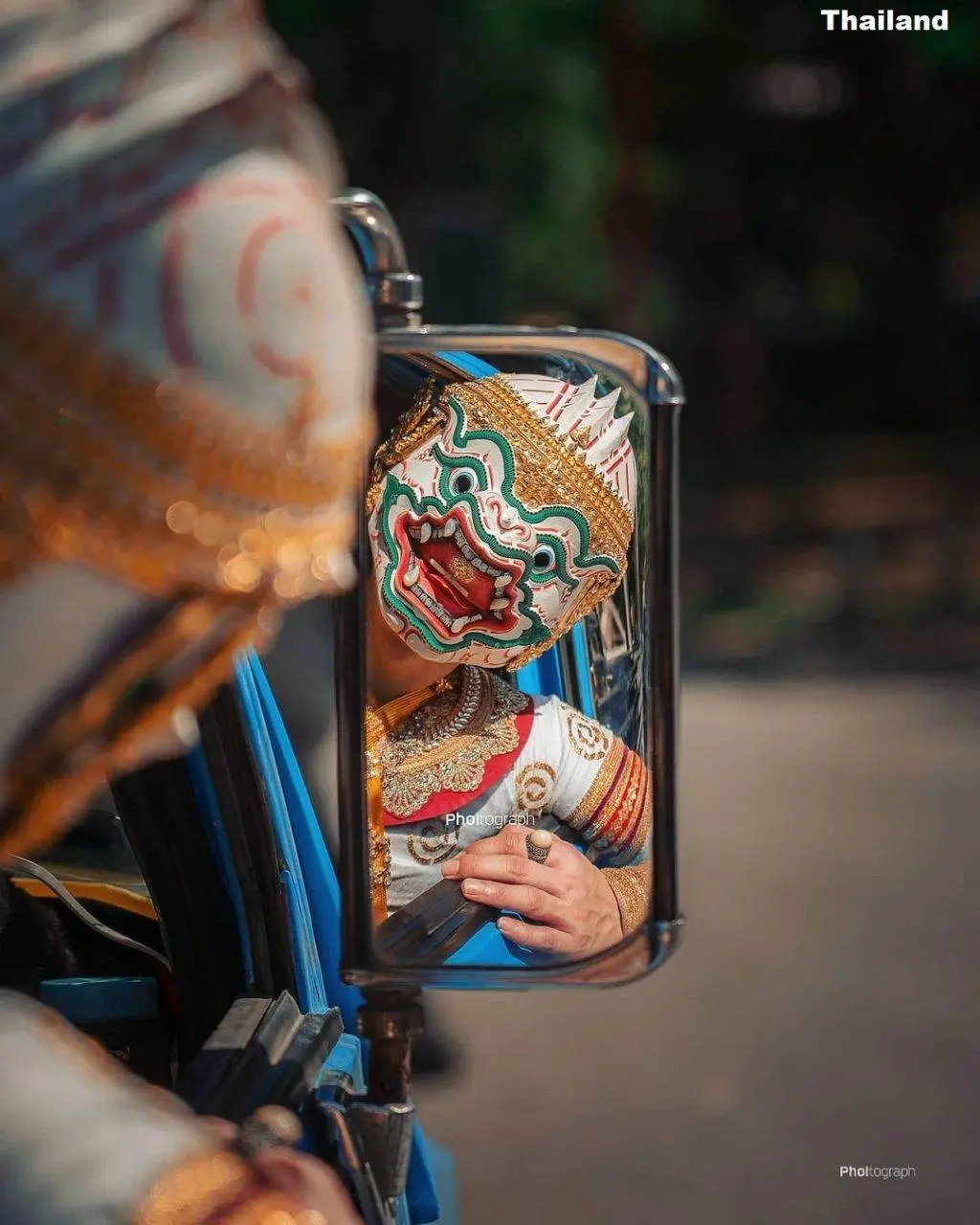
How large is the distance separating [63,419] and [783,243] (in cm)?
954

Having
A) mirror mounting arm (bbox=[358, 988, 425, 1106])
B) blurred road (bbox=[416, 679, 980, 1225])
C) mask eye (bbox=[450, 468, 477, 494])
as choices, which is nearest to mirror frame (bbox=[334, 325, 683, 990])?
mirror mounting arm (bbox=[358, 988, 425, 1106])

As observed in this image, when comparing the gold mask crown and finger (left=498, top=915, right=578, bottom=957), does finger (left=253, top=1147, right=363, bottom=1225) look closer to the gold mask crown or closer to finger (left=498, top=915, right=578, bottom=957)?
finger (left=498, top=915, right=578, bottom=957)

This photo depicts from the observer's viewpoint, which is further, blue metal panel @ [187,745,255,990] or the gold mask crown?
the gold mask crown

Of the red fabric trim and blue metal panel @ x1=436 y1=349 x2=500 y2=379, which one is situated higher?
blue metal panel @ x1=436 y1=349 x2=500 y2=379

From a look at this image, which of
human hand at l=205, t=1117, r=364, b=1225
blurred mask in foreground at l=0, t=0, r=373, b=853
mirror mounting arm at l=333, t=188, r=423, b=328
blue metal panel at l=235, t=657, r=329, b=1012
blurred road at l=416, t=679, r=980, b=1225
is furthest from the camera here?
blurred road at l=416, t=679, r=980, b=1225

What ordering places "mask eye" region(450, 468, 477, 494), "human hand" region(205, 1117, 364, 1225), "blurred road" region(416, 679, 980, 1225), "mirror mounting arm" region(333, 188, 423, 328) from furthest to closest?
"blurred road" region(416, 679, 980, 1225) < "mask eye" region(450, 468, 477, 494) < "mirror mounting arm" region(333, 188, 423, 328) < "human hand" region(205, 1117, 364, 1225)

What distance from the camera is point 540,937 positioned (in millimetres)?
1339

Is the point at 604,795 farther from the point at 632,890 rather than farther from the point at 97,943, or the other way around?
the point at 97,943

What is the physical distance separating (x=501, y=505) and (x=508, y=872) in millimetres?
319

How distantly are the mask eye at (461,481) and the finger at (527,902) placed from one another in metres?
0.34

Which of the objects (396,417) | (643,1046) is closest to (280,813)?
(396,417)

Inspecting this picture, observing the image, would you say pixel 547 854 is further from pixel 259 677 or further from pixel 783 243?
pixel 783 243

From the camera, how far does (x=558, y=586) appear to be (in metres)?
1.37

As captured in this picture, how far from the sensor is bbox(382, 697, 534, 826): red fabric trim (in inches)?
53.8
